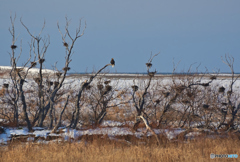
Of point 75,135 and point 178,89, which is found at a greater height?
point 178,89

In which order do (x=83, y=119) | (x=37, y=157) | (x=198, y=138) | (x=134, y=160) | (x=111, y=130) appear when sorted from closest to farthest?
(x=134, y=160)
(x=37, y=157)
(x=198, y=138)
(x=111, y=130)
(x=83, y=119)

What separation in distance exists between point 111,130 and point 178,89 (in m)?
3.84

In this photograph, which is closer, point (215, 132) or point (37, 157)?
point (37, 157)

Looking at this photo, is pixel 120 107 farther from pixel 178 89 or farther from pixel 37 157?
pixel 37 157

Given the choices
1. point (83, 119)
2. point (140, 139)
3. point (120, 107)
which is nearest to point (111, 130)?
point (140, 139)

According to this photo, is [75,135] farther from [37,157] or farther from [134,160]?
[134,160]

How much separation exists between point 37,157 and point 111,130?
3546 millimetres

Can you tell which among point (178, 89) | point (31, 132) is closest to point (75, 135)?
point (31, 132)

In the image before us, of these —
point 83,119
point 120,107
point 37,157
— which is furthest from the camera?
point 120,107

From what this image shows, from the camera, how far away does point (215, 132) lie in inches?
424

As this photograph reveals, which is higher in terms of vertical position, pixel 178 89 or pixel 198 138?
pixel 178 89

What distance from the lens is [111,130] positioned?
10516mm

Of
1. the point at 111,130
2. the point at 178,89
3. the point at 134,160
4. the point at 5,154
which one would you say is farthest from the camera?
the point at 178,89

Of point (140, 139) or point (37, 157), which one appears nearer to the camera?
point (37, 157)
